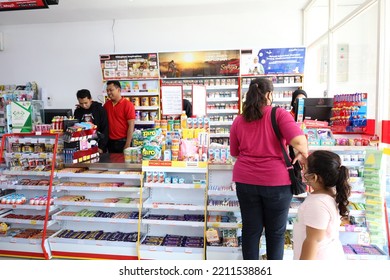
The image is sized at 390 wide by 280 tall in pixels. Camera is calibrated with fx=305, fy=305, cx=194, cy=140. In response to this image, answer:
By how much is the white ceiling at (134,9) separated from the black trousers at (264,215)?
4989 millimetres

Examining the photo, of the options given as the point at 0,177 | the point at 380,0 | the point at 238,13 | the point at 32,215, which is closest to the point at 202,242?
the point at 32,215

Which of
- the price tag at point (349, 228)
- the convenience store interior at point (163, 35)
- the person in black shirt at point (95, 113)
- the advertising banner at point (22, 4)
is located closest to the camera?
the price tag at point (349, 228)

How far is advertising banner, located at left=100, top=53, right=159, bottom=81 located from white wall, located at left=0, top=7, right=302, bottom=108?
3.04ft

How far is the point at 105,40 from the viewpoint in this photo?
7.41 meters

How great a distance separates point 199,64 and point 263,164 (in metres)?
4.45

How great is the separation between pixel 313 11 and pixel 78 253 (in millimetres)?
6444

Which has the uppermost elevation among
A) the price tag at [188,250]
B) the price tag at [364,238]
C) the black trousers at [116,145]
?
the black trousers at [116,145]

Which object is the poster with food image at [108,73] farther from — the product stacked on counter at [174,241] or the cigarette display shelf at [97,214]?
the product stacked on counter at [174,241]

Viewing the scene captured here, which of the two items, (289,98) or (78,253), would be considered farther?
(289,98)

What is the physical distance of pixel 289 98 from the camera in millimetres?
6141

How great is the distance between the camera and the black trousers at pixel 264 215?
2.27 m

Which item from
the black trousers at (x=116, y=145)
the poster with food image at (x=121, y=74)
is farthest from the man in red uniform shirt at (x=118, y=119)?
the poster with food image at (x=121, y=74)

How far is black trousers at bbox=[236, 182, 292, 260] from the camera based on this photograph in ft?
7.45

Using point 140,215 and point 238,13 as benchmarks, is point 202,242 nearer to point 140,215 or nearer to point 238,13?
point 140,215
